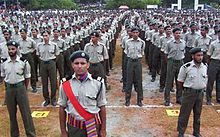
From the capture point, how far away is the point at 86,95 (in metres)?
3.67

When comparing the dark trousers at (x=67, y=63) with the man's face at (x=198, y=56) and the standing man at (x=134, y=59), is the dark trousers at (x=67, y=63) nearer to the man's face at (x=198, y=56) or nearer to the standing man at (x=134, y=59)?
the standing man at (x=134, y=59)

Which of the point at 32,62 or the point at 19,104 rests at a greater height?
the point at 32,62

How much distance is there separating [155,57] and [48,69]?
156 inches

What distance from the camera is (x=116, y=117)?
732 cm

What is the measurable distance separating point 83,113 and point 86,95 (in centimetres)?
20

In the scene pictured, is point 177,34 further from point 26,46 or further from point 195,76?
point 26,46

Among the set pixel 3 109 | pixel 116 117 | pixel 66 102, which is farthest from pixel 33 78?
pixel 66 102

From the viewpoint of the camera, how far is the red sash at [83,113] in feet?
12.1

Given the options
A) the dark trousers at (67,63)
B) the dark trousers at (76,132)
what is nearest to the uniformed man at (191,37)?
the dark trousers at (67,63)

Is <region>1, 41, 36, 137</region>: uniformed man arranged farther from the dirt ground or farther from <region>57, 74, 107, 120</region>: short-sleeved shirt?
<region>57, 74, 107, 120</region>: short-sleeved shirt

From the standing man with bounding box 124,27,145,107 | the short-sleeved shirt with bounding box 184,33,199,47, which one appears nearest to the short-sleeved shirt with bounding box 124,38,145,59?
the standing man with bounding box 124,27,145,107

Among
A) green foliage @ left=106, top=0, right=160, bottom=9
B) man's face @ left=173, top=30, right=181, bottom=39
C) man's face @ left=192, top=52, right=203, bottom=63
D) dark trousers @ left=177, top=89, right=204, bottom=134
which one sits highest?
green foliage @ left=106, top=0, right=160, bottom=9

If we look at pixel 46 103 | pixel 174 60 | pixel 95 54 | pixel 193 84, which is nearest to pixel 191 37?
pixel 174 60

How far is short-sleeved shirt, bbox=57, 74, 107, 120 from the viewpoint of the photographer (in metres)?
3.67
